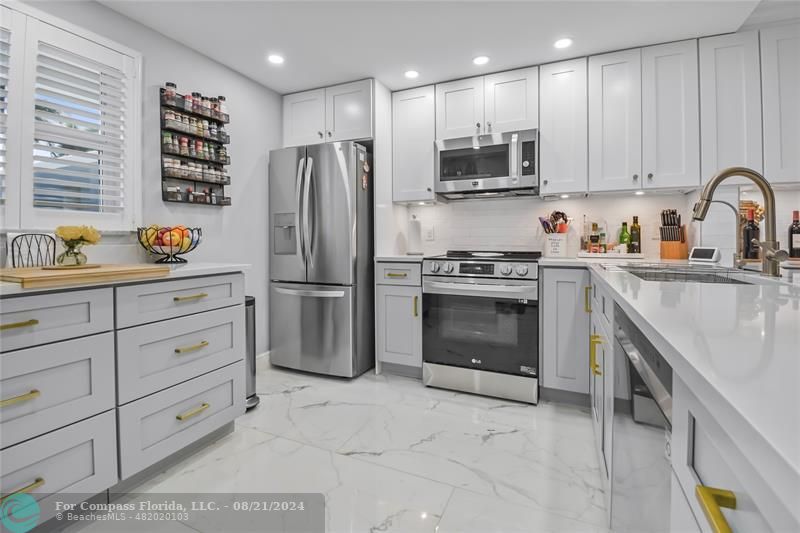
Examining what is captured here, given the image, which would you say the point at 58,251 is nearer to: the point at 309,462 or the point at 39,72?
the point at 39,72

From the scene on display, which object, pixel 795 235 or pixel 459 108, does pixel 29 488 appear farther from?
pixel 795 235

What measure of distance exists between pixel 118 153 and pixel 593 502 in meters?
2.99

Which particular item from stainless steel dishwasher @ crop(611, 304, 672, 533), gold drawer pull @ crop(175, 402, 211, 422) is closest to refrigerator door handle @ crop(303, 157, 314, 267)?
gold drawer pull @ crop(175, 402, 211, 422)

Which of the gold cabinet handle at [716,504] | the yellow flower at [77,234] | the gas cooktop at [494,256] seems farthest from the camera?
the gas cooktop at [494,256]

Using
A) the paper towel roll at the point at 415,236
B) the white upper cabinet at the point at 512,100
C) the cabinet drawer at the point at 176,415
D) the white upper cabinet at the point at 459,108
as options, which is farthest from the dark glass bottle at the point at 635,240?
the cabinet drawer at the point at 176,415

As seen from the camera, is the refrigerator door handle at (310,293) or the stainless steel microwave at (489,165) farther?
the refrigerator door handle at (310,293)

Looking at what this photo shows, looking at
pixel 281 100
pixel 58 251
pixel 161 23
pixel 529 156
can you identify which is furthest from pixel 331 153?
pixel 58 251

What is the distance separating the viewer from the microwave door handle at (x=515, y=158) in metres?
2.94

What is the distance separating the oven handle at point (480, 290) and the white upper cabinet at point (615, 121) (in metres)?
0.90

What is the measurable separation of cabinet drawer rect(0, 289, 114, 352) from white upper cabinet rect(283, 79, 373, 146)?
222 cm

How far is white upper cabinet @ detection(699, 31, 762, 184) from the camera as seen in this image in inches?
95.8

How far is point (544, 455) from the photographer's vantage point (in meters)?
1.99

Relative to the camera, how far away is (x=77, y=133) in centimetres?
209

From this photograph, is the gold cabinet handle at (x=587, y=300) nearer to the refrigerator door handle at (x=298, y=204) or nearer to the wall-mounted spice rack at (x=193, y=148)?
the refrigerator door handle at (x=298, y=204)
